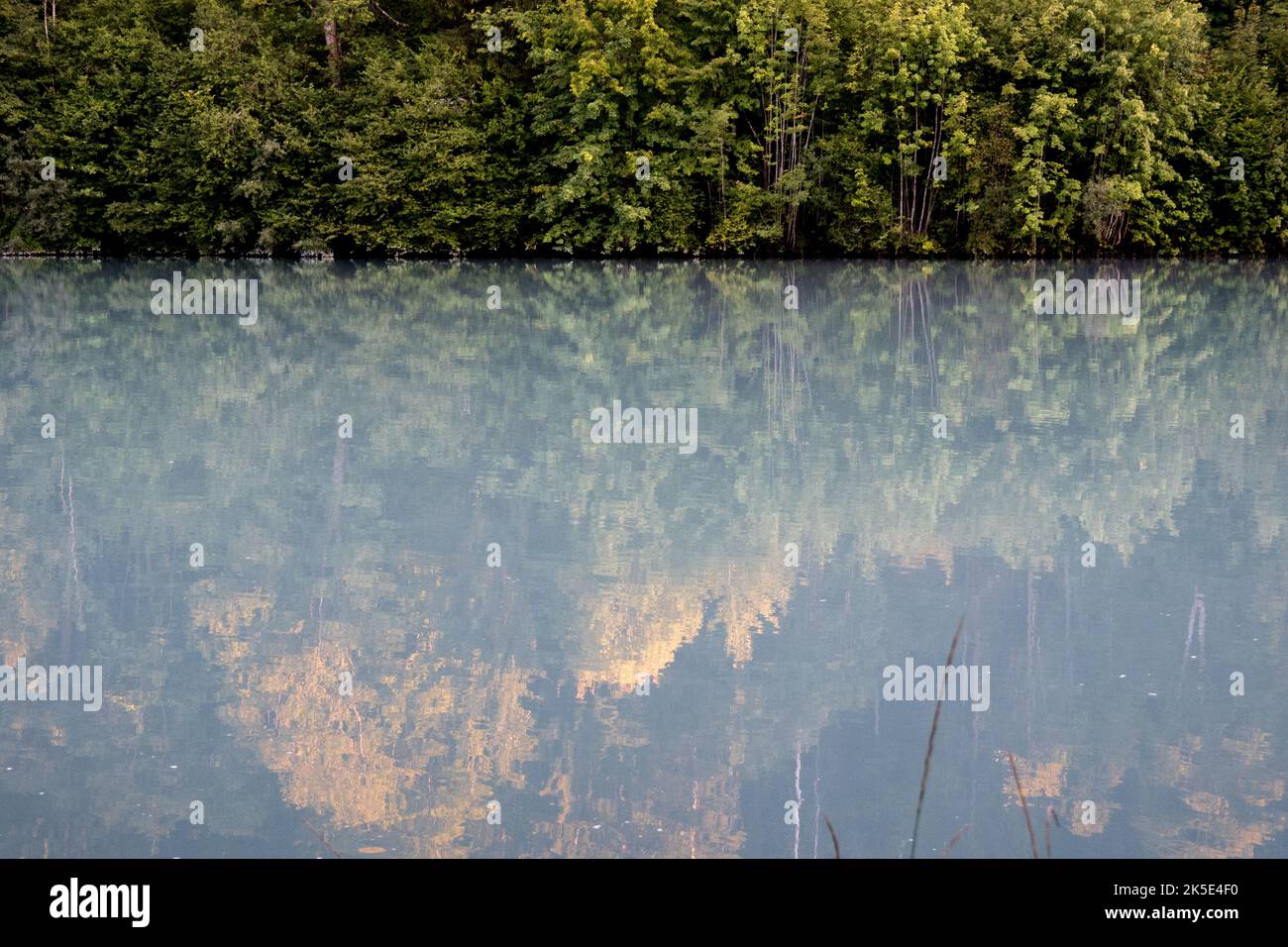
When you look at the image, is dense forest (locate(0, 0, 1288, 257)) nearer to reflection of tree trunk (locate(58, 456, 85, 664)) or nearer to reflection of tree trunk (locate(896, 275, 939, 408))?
reflection of tree trunk (locate(896, 275, 939, 408))

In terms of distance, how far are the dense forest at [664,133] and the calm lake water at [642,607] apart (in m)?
15.5

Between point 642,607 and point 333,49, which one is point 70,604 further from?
point 333,49

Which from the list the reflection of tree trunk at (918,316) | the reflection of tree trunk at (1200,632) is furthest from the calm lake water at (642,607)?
the reflection of tree trunk at (918,316)

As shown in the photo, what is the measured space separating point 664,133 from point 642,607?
24129mm

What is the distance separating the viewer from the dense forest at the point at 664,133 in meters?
27.5

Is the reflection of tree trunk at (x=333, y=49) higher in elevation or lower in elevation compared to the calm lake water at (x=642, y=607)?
higher

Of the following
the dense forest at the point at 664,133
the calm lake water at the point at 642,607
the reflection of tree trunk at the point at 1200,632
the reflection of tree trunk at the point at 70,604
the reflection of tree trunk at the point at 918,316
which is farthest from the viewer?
the dense forest at the point at 664,133

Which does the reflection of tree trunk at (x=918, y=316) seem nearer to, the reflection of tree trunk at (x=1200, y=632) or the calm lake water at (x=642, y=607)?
the calm lake water at (x=642, y=607)

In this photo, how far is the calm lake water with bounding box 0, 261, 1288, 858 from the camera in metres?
4.28

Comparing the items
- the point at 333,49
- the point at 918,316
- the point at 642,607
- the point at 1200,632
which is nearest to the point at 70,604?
the point at 642,607

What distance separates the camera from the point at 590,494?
8383 millimetres

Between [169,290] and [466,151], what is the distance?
9323mm

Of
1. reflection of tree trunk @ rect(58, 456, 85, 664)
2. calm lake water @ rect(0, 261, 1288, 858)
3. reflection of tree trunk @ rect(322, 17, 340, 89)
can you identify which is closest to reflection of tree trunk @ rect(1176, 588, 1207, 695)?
calm lake water @ rect(0, 261, 1288, 858)

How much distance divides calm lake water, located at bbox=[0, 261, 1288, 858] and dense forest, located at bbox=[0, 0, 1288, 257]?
50.9ft
